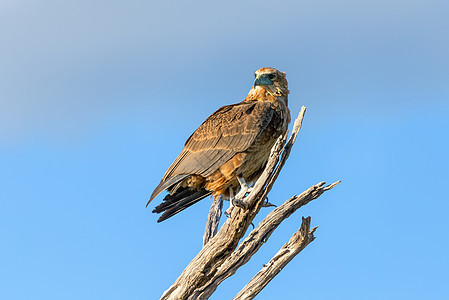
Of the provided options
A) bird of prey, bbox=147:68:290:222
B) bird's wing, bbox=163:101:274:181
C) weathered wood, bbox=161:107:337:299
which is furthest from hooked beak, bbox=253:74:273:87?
weathered wood, bbox=161:107:337:299

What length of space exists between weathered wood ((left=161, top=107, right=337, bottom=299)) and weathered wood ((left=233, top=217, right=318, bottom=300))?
48cm

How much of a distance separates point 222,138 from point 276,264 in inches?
76.7

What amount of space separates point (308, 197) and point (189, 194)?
84.5 inches

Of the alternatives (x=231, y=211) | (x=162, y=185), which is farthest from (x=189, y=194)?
(x=231, y=211)

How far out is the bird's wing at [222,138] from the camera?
8.30 metres

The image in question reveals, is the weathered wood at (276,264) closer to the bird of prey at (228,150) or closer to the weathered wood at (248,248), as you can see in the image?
the weathered wood at (248,248)

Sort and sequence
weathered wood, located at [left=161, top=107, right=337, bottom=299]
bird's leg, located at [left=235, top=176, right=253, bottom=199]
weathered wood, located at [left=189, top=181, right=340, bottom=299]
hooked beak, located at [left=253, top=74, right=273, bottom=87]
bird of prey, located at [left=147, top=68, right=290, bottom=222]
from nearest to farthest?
1. weathered wood, located at [left=161, top=107, right=337, bottom=299]
2. weathered wood, located at [left=189, top=181, right=340, bottom=299]
3. bird's leg, located at [left=235, top=176, right=253, bottom=199]
4. bird of prey, located at [left=147, top=68, right=290, bottom=222]
5. hooked beak, located at [left=253, top=74, right=273, bottom=87]

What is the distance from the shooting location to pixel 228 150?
8.34 meters

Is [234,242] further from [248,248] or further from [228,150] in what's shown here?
[228,150]

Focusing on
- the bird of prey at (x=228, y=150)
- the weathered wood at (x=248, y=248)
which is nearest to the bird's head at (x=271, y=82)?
the bird of prey at (x=228, y=150)

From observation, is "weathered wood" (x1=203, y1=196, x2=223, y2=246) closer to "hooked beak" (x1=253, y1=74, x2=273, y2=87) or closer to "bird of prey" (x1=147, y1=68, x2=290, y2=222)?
"bird of prey" (x1=147, y1=68, x2=290, y2=222)

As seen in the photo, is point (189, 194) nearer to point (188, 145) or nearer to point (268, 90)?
point (188, 145)

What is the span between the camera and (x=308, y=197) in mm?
7199

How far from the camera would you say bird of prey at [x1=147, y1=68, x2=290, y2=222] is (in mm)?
8281
